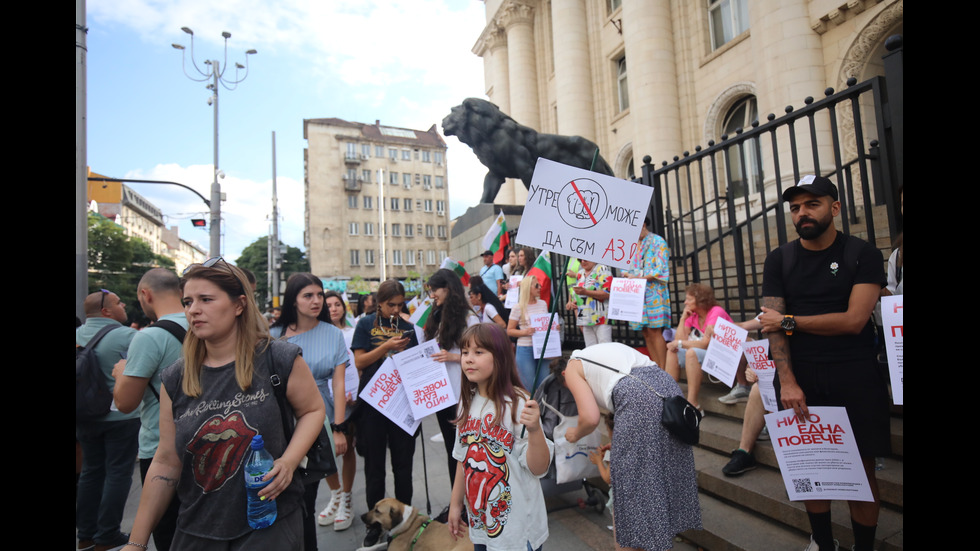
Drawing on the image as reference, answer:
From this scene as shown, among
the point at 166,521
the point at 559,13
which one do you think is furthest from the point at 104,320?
the point at 559,13

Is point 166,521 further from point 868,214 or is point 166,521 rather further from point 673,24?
point 673,24

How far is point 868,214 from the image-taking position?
3.62 meters

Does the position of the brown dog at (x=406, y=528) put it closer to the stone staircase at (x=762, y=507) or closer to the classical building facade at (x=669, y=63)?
the stone staircase at (x=762, y=507)

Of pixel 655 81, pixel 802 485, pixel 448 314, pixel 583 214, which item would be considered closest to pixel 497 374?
pixel 583 214

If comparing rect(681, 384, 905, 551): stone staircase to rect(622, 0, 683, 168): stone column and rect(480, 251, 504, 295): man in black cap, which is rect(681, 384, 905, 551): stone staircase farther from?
rect(622, 0, 683, 168): stone column

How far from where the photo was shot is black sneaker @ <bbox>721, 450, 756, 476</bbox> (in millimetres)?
3613

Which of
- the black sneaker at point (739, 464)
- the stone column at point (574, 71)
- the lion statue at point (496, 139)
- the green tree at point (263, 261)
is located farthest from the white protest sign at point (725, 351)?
the green tree at point (263, 261)

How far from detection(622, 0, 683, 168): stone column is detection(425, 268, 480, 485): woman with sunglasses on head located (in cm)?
1402

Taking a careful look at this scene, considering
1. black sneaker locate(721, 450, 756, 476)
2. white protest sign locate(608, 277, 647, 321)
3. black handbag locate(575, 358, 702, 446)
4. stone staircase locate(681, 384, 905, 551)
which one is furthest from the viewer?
white protest sign locate(608, 277, 647, 321)

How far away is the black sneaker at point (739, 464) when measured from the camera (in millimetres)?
3613

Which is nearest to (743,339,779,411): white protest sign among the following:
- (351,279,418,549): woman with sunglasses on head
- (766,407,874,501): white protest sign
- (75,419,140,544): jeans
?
(766,407,874,501): white protest sign

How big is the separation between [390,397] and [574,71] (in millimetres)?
20139

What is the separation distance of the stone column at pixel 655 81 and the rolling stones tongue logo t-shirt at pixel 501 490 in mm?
15470

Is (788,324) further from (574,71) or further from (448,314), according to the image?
(574,71)
